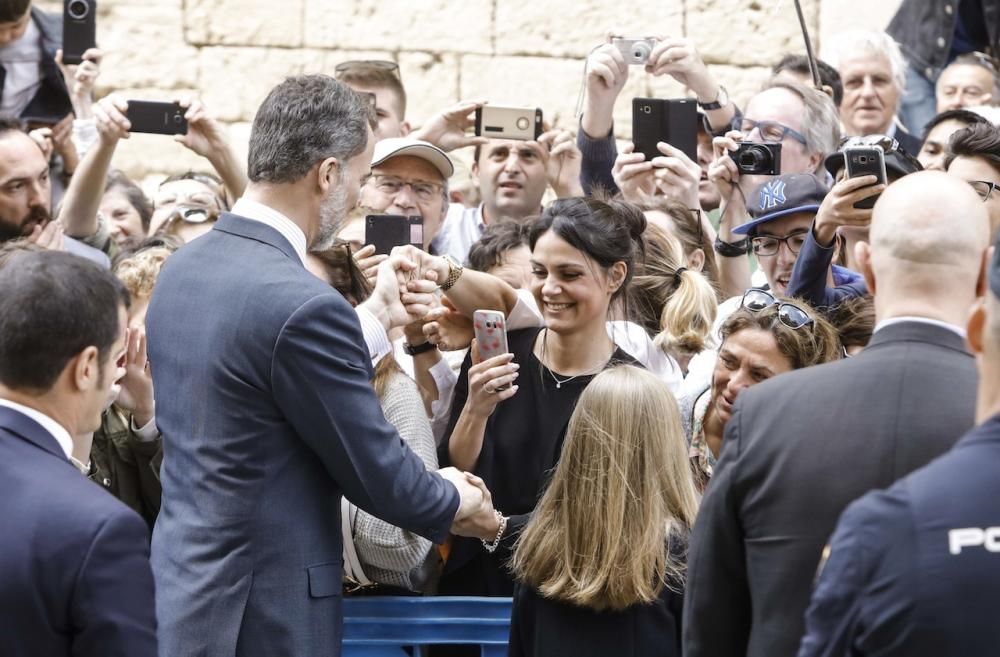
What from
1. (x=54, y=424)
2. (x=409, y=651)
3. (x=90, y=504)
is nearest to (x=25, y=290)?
(x=54, y=424)

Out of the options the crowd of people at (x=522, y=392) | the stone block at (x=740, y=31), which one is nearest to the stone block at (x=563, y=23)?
the stone block at (x=740, y=31)

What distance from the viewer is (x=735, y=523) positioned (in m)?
2.60

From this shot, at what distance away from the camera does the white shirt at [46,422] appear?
8.11ft

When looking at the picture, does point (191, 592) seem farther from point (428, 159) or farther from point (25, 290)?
point (428, 159)

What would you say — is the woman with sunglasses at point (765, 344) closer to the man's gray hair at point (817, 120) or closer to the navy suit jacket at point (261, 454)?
the navy suit jacket at point (261, 454)

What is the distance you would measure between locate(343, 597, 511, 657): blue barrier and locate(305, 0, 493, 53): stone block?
4.76m

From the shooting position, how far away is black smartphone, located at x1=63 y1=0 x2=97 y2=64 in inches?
A: 230

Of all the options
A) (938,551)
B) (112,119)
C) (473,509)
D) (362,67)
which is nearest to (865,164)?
(473,509)

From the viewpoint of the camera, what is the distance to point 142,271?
4555mm

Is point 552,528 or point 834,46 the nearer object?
point 552,528

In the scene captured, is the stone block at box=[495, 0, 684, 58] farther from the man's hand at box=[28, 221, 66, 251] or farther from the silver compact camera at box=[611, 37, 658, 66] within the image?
the man's hand at box=[28, 221, 66, 251]

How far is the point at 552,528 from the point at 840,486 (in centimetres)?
114

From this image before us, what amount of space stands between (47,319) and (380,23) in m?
5.67

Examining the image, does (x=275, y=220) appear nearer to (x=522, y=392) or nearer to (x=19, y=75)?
(x=522, y=392)
